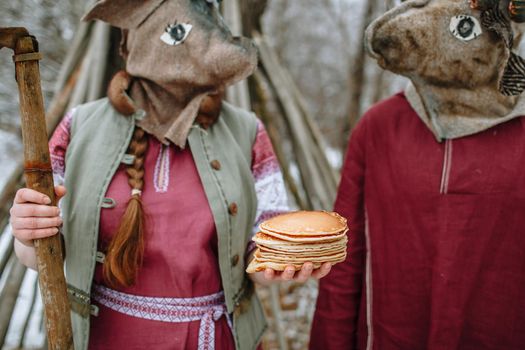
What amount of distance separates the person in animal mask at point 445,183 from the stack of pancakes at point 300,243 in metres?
0.33

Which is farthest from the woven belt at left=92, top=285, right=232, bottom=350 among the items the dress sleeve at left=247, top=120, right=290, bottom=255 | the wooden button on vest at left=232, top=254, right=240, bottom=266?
the dress sleeve at left=247, top=120, right=290, bottom=255

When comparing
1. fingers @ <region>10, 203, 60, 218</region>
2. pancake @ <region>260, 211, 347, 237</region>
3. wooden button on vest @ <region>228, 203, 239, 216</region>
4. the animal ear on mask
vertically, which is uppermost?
the animal ear on mask

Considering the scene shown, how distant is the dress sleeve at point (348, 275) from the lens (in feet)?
4.74

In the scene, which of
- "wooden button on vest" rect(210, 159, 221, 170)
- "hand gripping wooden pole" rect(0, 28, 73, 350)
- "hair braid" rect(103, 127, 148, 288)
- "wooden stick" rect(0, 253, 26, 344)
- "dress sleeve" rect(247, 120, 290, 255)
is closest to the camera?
"hand gripping wooden pole" rect(0, 28, 73, 350)

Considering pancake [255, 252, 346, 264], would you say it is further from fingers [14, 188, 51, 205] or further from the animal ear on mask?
the animal ear on mask

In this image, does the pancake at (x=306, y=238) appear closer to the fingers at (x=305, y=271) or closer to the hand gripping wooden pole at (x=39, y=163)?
the fingers at (x=305, y=271)

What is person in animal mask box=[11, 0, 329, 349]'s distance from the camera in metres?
1.20

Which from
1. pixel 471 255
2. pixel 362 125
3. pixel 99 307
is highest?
pixel 362 125

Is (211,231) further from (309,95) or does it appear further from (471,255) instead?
(309,95)

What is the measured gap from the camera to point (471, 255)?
1263 mm

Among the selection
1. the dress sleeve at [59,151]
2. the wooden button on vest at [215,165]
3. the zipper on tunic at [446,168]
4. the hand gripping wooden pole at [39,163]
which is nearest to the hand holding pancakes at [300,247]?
the wooden button on vest at [215,165]

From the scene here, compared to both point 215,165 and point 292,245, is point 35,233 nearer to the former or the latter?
point 215,165

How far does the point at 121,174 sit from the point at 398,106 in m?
0.85

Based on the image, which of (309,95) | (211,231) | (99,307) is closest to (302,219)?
(211,231)
